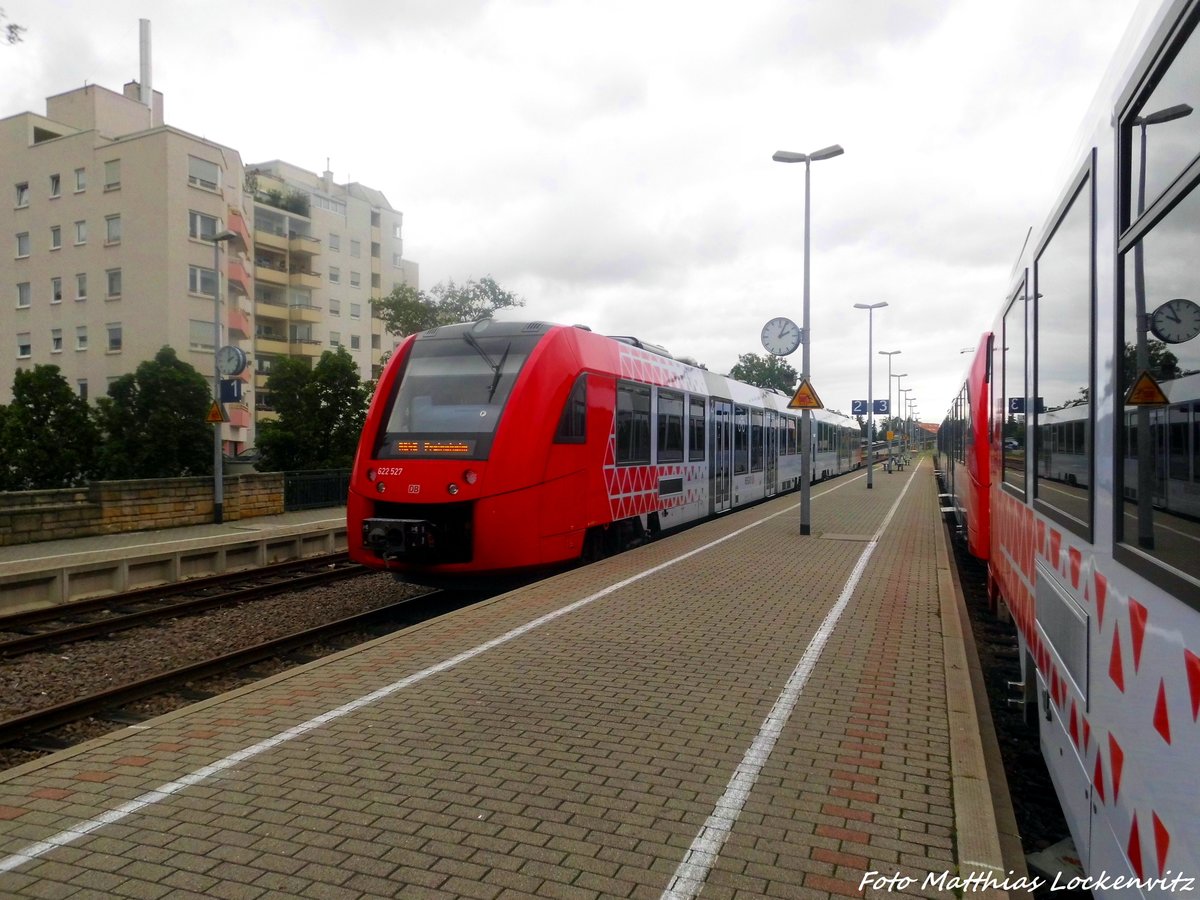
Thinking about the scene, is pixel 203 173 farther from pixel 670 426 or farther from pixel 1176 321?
pixel 1176 321

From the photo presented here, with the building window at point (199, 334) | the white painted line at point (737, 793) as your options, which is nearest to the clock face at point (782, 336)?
the white painted line at point (737, 793)

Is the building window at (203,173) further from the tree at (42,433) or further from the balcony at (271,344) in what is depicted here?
the tree at (42,433)

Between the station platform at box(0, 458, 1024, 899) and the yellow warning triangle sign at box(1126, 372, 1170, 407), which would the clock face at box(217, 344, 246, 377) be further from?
the yellow warning triangle sign at box(1126, 372, 1170, 407)

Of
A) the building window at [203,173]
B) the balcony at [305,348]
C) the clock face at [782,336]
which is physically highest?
the building window at [203,173]

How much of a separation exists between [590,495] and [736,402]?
31.4 feet

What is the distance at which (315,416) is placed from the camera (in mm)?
26469

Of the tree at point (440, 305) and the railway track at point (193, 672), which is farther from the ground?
the tree at point (440, 305)

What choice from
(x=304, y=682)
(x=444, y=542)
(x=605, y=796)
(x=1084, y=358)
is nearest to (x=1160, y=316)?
(x=1084, y=358)

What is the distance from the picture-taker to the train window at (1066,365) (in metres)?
3.41

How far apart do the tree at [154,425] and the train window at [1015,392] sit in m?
22.9

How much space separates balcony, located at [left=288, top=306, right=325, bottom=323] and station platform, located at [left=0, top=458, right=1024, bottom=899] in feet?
166

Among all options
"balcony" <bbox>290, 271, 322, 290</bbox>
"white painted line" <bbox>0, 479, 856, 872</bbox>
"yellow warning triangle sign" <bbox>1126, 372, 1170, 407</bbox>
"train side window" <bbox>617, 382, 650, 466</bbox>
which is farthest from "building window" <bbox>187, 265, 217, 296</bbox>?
"yellow warning triangle sign" <bbox>1126, 372, 1170, 407</bbox>

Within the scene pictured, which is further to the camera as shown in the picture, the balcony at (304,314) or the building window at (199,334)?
the balcony at (304,314)

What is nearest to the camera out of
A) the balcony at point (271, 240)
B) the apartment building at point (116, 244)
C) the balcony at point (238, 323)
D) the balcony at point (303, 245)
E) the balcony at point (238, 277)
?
the apartment building at point (116, 244)
